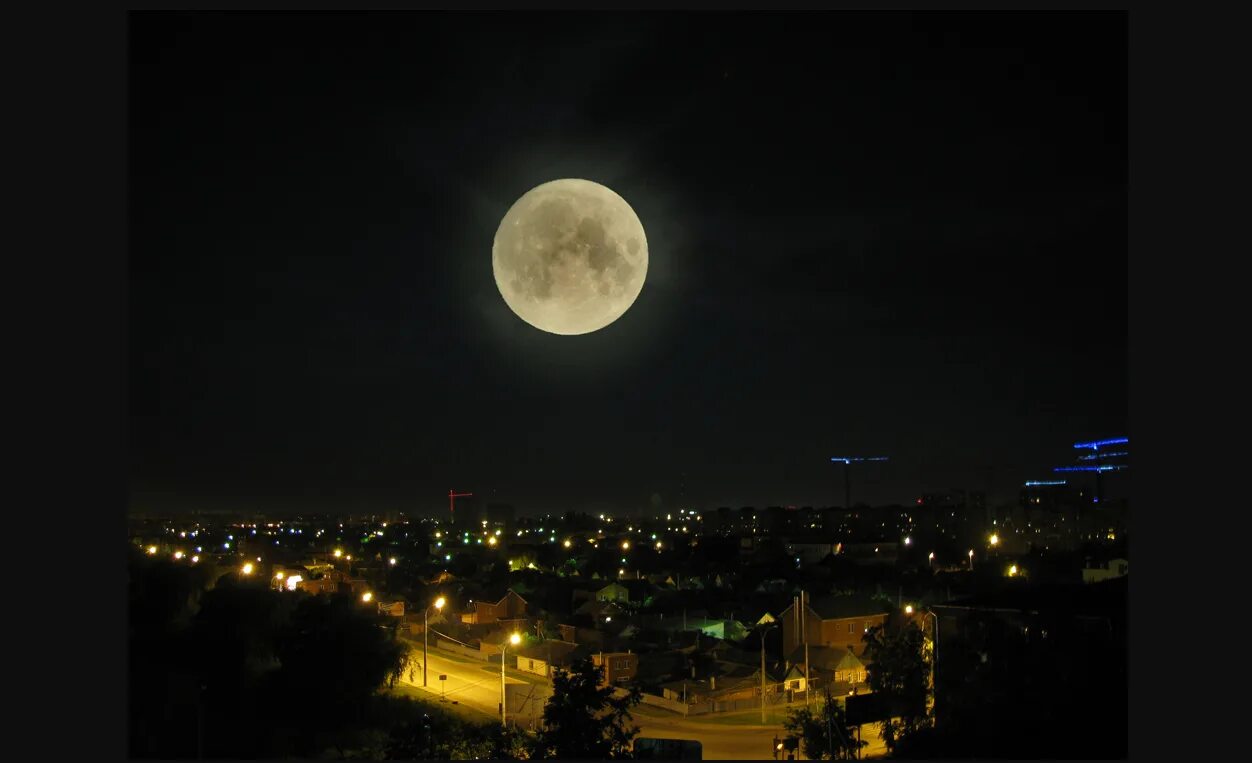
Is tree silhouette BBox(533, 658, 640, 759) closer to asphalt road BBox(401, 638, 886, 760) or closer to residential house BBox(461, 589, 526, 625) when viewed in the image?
asphalt road BBox(401, 638, 886, 760)

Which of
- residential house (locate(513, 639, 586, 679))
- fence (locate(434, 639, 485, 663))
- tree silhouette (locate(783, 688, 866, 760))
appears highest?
tree silhouette (locate(783, 688, 866, 760))

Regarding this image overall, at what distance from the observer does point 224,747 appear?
23.4 ft

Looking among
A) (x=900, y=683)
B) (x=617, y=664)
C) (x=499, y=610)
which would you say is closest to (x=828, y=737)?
(x=900, y=683)

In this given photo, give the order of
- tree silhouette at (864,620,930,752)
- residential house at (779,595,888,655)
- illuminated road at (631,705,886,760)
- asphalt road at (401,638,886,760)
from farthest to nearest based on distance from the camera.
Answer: residential house at (779,595,888,655), asphalt road at (401,638,886,760), illuminated road at (631,705,886,760), tree silhouette at (864,620,930,752)

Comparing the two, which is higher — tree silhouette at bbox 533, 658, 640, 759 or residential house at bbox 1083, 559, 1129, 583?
tree silhouette at bbox 533, 658, 640, 759

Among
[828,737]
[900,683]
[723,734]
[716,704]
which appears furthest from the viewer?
[716,704]

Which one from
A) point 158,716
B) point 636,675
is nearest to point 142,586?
point 158,716

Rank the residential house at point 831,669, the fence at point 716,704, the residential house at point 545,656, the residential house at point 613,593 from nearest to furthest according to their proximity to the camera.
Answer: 1. the fence at point 716,704
2. the residential house at point 831,669
3. the residential house at point 545,656
4. the residential house at point 613,593

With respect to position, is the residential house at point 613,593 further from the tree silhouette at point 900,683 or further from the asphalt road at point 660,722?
the tree silhouette at point 900,683

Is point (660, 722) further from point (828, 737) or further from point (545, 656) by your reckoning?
point (828, 737)

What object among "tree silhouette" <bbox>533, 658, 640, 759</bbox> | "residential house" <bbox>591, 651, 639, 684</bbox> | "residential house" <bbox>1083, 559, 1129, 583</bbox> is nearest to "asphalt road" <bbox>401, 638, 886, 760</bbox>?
"residential house" <bbox>591, 651, 639, 684</bbox>

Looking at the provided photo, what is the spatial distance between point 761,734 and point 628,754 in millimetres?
3825

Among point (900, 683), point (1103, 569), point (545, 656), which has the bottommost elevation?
point (545, 656)

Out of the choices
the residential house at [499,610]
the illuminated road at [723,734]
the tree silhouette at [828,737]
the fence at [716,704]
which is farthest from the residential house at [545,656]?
the tree silhouette at [828,737]
